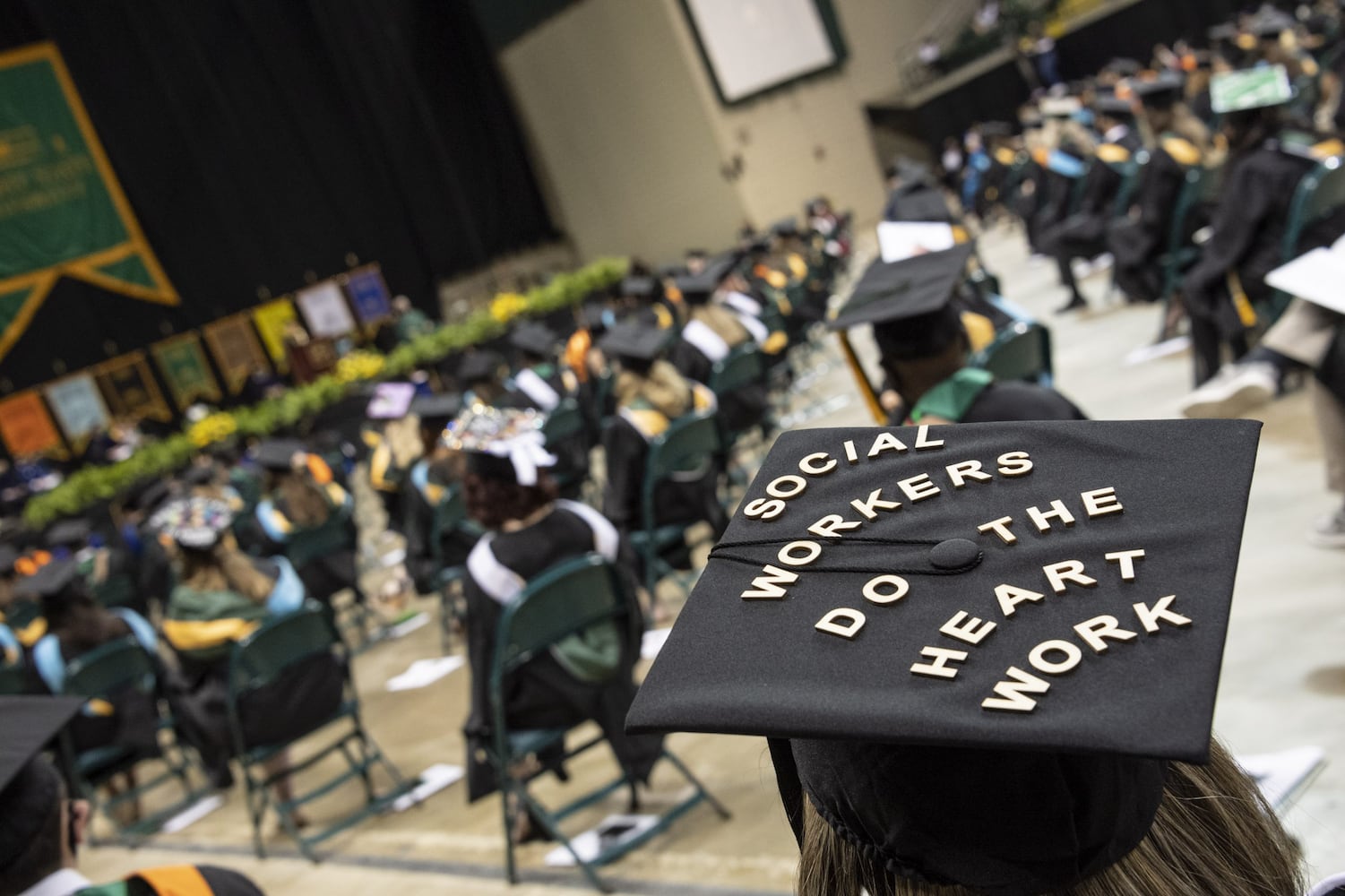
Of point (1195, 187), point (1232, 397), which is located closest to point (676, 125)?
point (1195, 187)

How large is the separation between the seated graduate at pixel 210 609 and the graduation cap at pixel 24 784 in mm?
2336

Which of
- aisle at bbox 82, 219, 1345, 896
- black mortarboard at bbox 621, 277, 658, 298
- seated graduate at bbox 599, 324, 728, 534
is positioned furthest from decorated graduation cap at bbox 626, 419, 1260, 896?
black mortarboard at bbox 621, 277, 658, 298

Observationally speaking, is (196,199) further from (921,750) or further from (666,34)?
(921,750)

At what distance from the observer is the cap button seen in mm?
1097

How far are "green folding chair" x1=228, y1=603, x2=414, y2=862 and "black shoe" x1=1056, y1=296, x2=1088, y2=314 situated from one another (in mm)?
6461

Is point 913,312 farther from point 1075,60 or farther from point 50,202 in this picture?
point 1075,60

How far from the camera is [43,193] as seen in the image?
19.4 meters

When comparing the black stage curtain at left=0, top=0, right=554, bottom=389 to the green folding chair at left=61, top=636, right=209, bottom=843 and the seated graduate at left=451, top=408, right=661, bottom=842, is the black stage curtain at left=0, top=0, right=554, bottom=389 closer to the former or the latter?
the green folding chair at left=61, top=636, right=209, bottom=843

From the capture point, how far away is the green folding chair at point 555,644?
10.8 ft

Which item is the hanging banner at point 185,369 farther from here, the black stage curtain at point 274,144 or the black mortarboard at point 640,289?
the black mortarboard at point 640,289

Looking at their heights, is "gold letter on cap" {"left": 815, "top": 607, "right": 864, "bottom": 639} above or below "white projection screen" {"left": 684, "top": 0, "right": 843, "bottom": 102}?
below

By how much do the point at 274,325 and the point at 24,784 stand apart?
20263 mm

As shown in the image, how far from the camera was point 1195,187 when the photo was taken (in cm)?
664

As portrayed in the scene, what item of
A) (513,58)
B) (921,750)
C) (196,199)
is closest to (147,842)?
(921,750)
